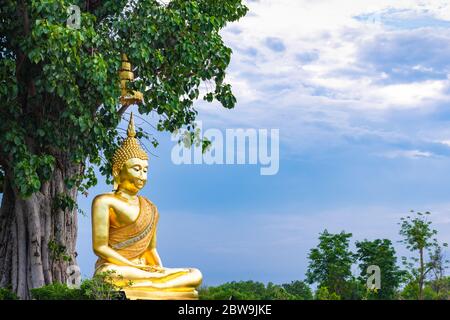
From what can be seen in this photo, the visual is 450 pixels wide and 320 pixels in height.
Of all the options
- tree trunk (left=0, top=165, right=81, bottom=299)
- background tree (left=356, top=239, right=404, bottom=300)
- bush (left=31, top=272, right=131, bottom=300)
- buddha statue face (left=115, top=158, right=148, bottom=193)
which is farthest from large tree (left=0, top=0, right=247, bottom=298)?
background tree (left=356, top=239, right=404, bottom=300)

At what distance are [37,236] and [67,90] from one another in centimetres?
263

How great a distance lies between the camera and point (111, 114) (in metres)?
13.6

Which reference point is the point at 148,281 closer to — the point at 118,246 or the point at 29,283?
the point at 118,246

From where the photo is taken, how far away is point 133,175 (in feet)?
42.5

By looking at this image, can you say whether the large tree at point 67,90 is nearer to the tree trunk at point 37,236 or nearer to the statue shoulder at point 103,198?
the tree trunk at point 37,236

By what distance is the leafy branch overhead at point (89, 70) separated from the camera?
40.4 feet

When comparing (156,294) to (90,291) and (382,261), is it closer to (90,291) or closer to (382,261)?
(90,291)

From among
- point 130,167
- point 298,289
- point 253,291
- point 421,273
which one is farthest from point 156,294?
point 421,273

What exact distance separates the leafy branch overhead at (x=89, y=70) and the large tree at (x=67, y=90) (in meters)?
0.02

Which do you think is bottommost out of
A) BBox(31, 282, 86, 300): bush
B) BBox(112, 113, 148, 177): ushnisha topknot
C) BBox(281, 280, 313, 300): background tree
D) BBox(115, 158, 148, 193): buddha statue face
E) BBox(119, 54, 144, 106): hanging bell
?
BBox(31, 282, 86, 300): bush

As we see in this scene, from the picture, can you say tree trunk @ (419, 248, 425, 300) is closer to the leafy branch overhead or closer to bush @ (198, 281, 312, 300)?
bush @ (198, 281, 312, 300)

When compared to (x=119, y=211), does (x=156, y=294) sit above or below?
below

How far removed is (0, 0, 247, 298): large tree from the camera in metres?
12.4

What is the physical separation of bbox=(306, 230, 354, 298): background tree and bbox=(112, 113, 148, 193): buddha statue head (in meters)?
5.25
